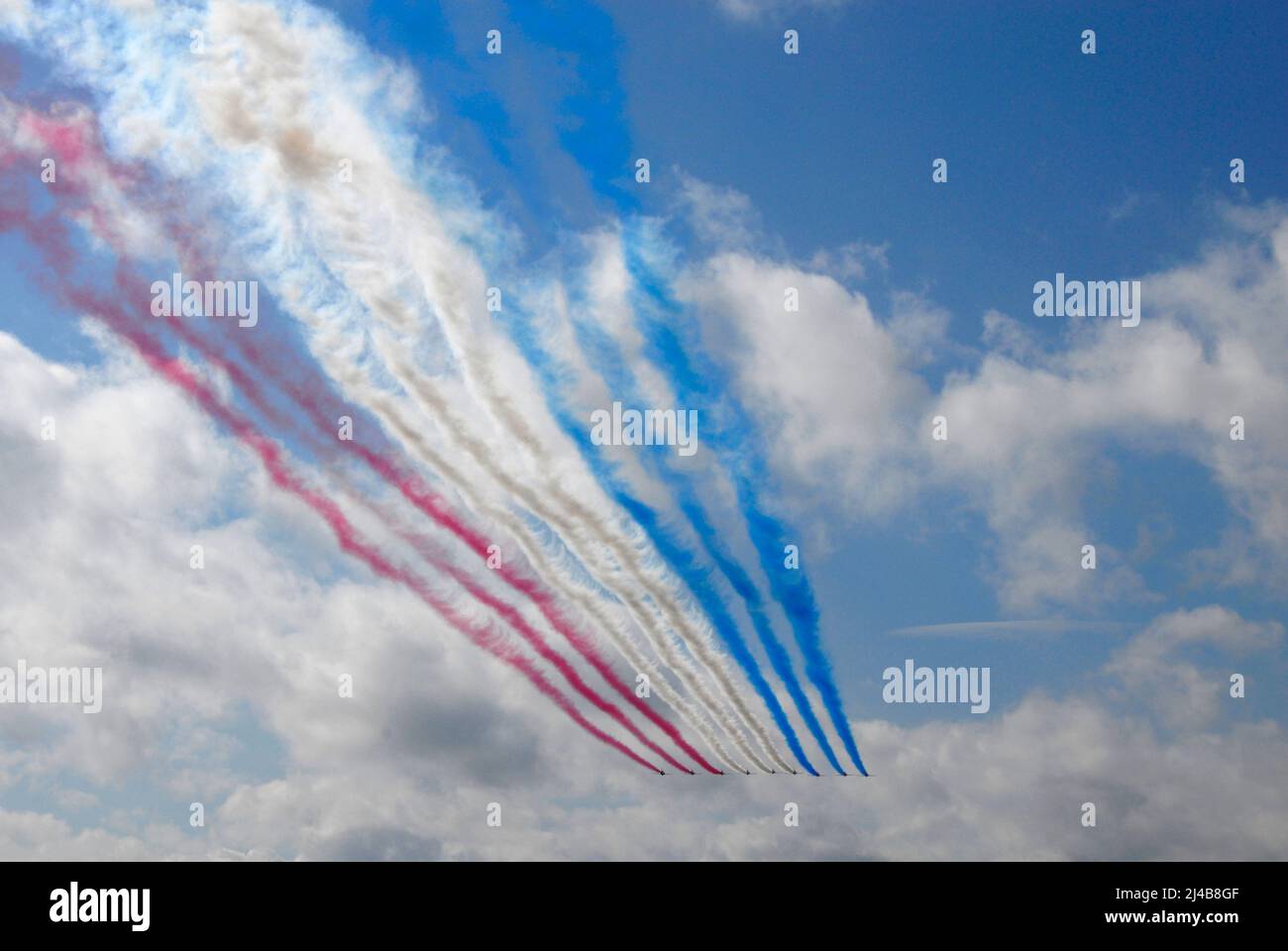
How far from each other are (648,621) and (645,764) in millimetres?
10106

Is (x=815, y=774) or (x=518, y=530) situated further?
(x=815, y=774)

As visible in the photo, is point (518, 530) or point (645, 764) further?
point (645, 764)

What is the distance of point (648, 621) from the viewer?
173ft
